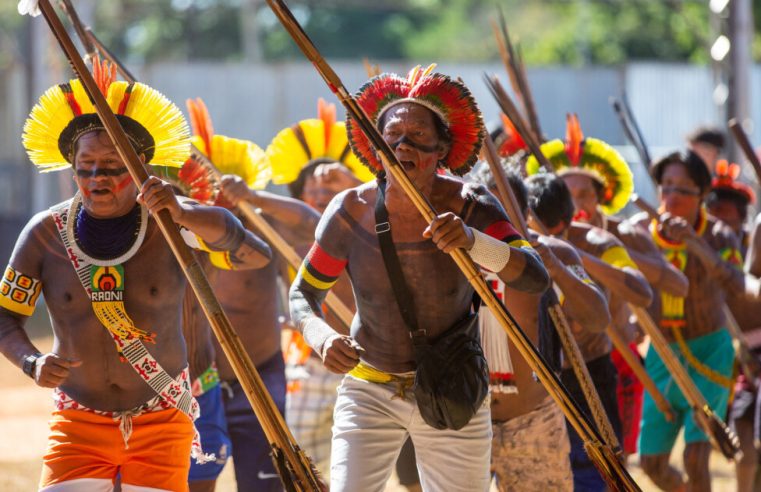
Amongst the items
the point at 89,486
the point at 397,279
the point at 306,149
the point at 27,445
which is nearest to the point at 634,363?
the point at 306,149

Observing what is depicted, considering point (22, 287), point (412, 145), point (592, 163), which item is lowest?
point (22, 287)

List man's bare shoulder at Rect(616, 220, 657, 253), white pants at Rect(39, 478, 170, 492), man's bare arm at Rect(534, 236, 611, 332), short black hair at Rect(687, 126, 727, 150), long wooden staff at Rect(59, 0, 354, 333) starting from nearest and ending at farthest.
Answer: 1. white pants at Rect(39, 478, 170, 492)
2. man's bare arm at Rect(534, 236, 611, 332)
3. long wooden staff at Rect(59, 0, 354, 333)
4. man's bare shoulder at Rect(616, 220, 657, 253)
5. short black hair at Rect(687, 126, 727, 150)

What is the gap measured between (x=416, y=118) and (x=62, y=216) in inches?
57.5

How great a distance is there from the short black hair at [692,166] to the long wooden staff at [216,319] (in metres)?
4.39

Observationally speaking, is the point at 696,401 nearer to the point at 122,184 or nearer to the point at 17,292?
the point at 122,184

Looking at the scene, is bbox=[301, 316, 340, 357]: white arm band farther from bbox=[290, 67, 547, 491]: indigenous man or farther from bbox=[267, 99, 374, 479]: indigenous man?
bbox=[267, 99, 374, 479]: indigenous man

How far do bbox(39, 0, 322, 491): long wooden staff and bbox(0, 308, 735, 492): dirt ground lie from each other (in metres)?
4.38

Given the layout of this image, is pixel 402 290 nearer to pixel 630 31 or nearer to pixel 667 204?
pixel 667 204

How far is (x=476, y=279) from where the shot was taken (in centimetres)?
468

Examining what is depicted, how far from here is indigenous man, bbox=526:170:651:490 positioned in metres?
6.48

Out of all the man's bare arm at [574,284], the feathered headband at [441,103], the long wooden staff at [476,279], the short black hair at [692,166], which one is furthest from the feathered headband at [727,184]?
the long wooden staff at [476,279]

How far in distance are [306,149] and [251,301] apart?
152 centimetres

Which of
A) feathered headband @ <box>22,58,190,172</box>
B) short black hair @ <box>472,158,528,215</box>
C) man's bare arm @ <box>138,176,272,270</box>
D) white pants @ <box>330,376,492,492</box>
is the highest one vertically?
feathered headband @ <box>22,58,190,172</box>

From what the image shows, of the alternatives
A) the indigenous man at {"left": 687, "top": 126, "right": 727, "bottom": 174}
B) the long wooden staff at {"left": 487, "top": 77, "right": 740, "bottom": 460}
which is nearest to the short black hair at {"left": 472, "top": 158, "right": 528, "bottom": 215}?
the long wooden staff at {"left": 487, "top": 77, "right": 740, "bottom": 460}
